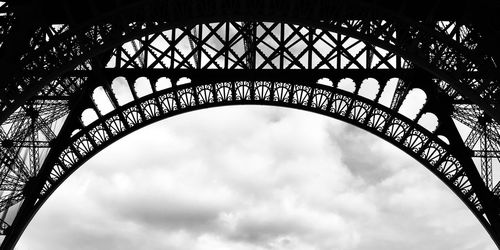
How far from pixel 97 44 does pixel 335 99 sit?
10877 mm

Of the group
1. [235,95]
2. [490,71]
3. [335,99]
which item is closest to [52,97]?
[235,95]

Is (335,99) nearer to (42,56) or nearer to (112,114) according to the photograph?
(112,114)

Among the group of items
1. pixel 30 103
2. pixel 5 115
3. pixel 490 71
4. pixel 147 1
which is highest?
pixel 30 103

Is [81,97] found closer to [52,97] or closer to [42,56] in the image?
[52,97]

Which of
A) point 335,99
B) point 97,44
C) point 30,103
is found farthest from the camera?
point 335,99

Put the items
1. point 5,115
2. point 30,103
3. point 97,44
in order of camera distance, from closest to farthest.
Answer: point 5,115 → point 97,44 → point 30,103

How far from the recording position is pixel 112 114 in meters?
24.6

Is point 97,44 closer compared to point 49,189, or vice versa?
point 97,44

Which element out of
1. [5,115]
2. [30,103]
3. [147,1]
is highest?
[30,103]

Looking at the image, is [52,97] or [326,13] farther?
[52,97]

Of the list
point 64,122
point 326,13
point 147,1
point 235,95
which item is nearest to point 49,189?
point 64,122

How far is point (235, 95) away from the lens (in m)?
24.8

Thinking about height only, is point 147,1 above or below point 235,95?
below

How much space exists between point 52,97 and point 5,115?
8.41 meters
